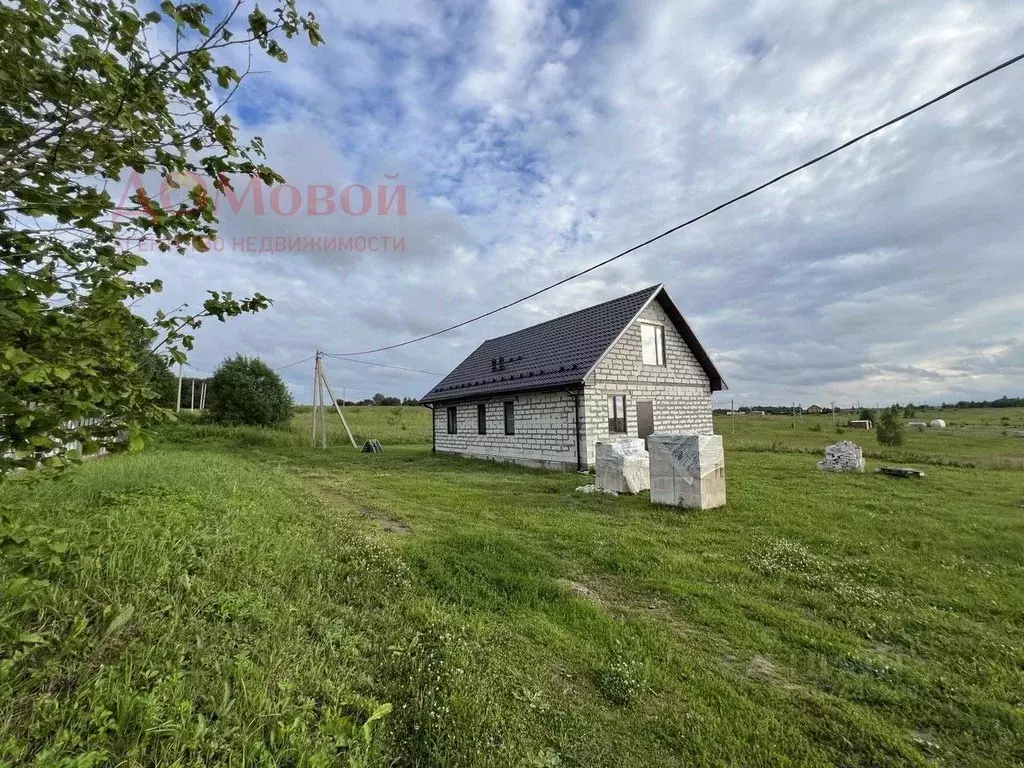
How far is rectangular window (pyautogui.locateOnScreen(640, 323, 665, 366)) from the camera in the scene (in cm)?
1628

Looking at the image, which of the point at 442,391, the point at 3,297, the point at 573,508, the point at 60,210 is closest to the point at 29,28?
the point at 60,210

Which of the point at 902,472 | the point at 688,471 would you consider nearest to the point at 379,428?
the point at 688,471

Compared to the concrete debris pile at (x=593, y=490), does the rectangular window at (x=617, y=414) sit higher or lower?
higher

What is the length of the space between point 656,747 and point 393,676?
1.82 meters

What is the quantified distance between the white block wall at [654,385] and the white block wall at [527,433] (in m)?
0.77

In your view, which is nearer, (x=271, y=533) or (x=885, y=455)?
(x=271, y=533)

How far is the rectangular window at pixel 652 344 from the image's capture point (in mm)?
16281

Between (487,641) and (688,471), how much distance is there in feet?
20.1

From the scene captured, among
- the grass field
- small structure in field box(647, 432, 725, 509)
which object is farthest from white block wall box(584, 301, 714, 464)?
the grass field

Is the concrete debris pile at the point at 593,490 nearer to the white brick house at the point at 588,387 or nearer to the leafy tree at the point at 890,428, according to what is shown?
the white brick house at the point at 588,387

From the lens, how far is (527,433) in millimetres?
16344

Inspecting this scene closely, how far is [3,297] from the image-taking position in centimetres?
176

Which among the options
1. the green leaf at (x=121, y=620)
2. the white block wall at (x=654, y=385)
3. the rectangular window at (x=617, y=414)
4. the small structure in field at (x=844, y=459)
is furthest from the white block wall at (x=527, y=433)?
the green leaf at (x=121, y=620)

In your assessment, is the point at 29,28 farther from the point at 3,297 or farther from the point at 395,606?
the point at 395,606
